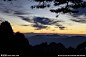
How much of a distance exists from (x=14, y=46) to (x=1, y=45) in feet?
4.04

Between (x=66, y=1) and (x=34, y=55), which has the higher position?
(x=66, y=1)

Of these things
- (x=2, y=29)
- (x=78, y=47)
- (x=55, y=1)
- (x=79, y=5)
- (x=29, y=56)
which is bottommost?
(x=78, y=47)

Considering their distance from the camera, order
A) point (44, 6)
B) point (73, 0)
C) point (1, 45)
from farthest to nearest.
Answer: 1. point (44, 6)
2. point (73, 0)
3. point (1, 45)

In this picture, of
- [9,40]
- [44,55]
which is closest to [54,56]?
[44,55]

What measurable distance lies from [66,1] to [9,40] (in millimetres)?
7456

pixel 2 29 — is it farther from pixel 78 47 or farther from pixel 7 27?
pixel 78 47

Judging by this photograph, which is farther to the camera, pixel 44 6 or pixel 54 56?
pixel 44 6

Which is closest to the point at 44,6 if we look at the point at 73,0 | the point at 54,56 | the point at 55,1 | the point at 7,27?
the point at 55,1

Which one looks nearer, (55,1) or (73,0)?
(73,0)

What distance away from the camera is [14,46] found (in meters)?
8.48

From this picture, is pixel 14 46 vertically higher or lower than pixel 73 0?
lower

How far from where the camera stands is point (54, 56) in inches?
251

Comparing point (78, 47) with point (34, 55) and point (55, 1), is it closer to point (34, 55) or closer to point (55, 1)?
point (34, 55)

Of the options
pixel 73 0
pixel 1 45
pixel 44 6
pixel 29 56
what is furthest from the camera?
pixel 44 6
